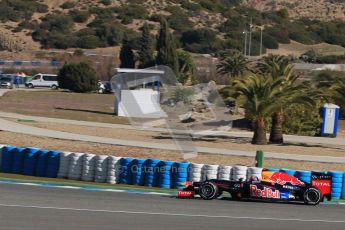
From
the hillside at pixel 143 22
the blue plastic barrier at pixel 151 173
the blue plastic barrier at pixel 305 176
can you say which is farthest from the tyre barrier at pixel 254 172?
the hillside at pixel 143 22

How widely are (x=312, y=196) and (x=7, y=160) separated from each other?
11365 millimetres

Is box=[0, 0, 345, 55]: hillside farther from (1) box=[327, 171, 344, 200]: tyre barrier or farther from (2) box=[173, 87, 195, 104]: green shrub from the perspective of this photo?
(1) box=[327, 171, 344, 200]: tyre barrier

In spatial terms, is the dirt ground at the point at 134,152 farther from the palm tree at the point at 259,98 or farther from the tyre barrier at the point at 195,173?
the tyre barrier at the point at 195,173

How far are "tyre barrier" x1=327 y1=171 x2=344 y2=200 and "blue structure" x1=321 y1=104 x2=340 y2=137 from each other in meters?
21.5

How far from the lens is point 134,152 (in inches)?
1363

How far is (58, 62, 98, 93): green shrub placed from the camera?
69438mm

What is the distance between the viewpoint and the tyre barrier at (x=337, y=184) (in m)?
24.4

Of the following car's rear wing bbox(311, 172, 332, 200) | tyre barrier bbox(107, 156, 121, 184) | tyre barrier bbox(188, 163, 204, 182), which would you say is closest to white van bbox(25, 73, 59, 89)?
tyre barrier bbox(107, 156, 121, 184)

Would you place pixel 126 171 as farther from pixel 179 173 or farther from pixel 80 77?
pixel 80 77

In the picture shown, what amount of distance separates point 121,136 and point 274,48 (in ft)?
258

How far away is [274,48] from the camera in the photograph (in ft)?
383

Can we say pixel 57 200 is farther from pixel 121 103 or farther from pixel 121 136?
pixel 121 103

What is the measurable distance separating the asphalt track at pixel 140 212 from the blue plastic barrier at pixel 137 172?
253 centimetres

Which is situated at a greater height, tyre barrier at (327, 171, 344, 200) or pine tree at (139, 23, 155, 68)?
pine tree at (139, 23, 155, 68)
